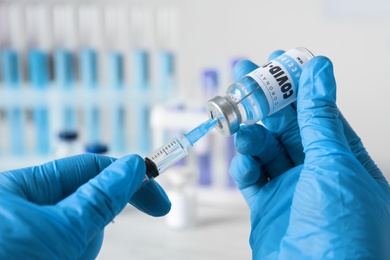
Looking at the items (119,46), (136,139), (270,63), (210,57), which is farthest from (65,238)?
(210,57)

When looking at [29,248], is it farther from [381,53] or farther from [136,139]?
[381,53]

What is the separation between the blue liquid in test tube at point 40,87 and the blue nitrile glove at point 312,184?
0.87 metres

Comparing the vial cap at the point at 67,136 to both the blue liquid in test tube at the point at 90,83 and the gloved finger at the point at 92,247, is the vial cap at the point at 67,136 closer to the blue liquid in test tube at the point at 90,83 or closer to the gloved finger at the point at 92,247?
the blue liquid in test tube at the point at 90,83

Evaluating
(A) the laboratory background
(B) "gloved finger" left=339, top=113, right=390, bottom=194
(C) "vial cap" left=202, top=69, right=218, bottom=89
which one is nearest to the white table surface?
(A) the laboratory background

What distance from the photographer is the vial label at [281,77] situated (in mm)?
827

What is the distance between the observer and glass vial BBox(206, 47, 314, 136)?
833mm

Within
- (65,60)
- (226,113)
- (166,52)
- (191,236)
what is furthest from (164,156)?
(65,60)

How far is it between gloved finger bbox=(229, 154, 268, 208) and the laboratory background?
1.10 ft

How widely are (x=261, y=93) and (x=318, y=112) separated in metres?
0.09

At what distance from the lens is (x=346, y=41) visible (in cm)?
184

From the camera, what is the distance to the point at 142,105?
1582 millimetres

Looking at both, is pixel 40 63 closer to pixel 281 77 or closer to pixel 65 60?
pixel 65 60

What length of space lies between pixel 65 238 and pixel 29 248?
0.16 ft

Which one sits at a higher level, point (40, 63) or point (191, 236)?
point (40, 63)
